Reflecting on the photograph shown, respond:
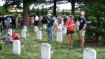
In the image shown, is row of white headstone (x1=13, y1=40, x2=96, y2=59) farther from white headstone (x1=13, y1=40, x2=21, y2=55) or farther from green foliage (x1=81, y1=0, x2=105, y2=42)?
green foliage (x1=81, y1=0, x2=105, y2=42)

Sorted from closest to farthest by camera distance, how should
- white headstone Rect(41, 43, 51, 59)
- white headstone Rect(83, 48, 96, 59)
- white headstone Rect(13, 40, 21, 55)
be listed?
white headstone Rect(83, 48, 96, 59) < white headstone Rect(41, 43, 51, 59) < white headstone Rect(13, 40, 21, 55)

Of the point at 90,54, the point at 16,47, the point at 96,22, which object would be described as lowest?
the point at 16,47

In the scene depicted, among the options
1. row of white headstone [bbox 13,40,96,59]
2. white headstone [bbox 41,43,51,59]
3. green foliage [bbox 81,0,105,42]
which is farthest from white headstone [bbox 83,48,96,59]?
green foliage [bbox 81,0,105,42]

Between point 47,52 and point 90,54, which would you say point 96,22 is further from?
point 90,54

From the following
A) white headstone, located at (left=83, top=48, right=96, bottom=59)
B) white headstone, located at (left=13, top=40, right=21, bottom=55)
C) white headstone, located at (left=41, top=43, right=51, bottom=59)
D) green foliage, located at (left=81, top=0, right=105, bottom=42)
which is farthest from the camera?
green foliage, located at (left=81, top=0, right=105, bottom=42)

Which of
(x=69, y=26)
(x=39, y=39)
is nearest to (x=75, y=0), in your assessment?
(x=39, y=39)

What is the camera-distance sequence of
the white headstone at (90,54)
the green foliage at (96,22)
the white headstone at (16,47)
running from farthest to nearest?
the green foliage at (96,22)
the white headstone at (16,47)
the white headstone at (90,54)

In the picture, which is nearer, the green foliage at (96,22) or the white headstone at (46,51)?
the white headstone at (46,51)

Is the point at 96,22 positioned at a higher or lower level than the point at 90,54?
higher

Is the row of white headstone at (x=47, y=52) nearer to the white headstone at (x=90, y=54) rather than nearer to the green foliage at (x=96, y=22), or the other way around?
the white headstone at (x=90, y=54)

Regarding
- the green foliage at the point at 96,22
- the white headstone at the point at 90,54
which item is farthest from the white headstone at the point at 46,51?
the green foliage at the point at 96,22

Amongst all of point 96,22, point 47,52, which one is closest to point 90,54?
point 47,52

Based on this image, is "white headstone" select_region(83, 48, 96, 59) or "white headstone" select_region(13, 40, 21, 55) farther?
"white headstone" select_region(13, 40, 21, 55)

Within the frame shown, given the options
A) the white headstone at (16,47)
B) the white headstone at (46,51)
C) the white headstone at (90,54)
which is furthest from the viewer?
the white headstone at (16,47)
